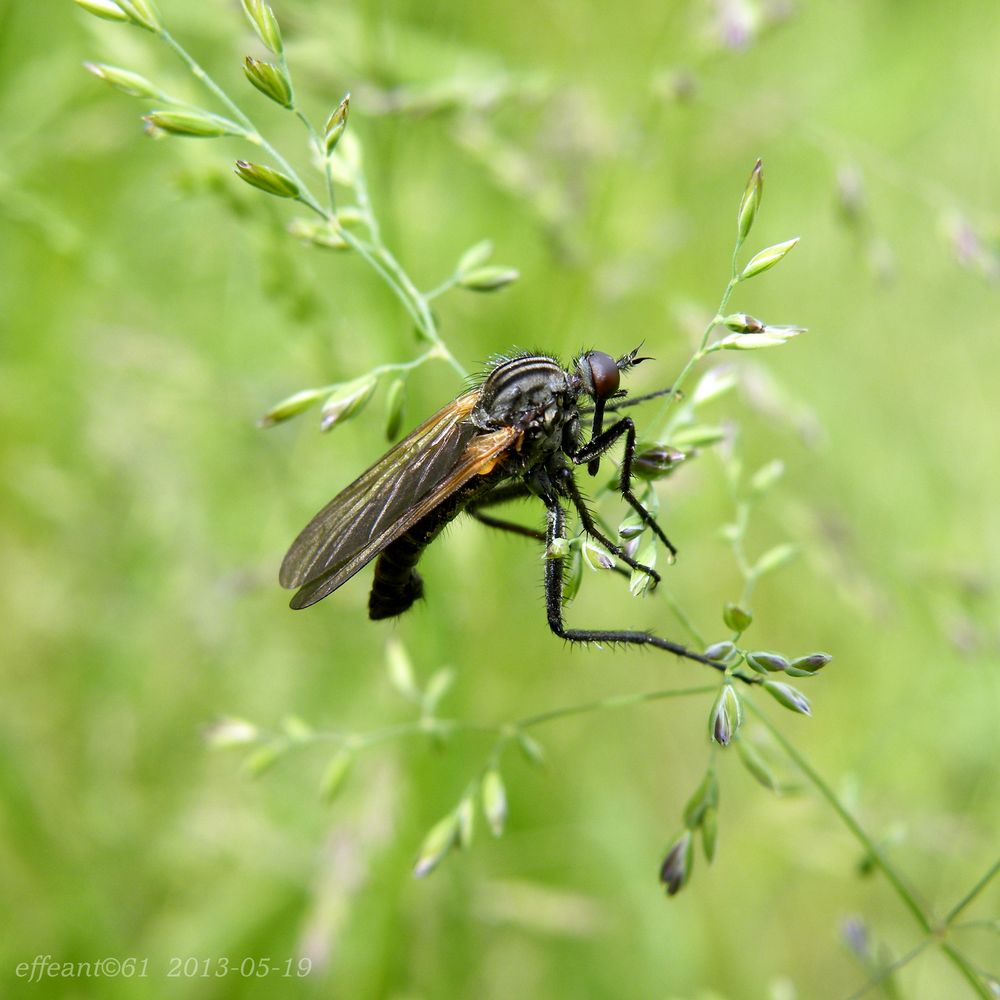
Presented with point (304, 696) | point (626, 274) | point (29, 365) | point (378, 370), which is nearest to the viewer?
point (378, 370)

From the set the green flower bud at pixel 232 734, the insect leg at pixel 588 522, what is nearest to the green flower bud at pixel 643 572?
the insect leg at pixel 588 522

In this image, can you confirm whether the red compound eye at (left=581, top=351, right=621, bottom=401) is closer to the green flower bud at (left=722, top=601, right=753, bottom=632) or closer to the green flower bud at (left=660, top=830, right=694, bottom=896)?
the green flower bud at (left=722, top=601, right=753, bottom=632)

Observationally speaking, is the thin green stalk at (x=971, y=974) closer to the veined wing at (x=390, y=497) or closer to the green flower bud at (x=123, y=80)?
the veined wing at (x=390, y=497)

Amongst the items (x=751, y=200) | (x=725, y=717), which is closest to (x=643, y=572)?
(x=725, y=717)

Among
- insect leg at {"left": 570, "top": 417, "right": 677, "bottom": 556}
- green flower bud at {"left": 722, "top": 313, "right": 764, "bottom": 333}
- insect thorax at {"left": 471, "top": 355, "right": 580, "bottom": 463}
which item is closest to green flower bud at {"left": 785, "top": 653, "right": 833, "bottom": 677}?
insect leg at {"left": 570, "top": 417, "right": 677, "bottom": 556}

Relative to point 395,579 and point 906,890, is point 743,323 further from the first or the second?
point 395,579

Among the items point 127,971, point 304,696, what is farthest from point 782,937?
point 127,971

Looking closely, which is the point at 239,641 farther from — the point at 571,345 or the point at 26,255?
the point at 26,255
